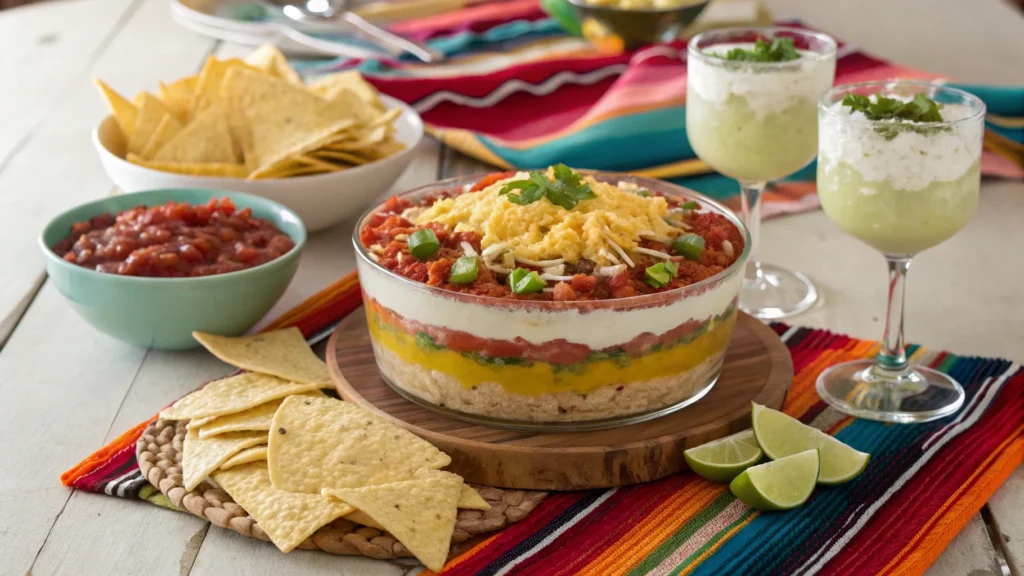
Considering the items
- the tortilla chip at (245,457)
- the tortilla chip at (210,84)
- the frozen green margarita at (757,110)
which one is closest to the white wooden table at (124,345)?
the tortilla chip at (245,457)

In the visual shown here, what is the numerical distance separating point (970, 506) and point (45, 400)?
2072 mm

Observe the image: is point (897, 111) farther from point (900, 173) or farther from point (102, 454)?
point (102, 454)

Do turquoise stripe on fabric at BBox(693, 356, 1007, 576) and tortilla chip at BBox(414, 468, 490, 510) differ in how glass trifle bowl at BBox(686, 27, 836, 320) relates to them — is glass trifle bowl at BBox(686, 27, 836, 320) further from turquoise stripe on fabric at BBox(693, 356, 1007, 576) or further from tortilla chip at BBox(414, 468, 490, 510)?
tortilla chip at BBox(414, 468, 490, 510)

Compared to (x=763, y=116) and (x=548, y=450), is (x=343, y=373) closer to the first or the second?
(x=548, y=450)

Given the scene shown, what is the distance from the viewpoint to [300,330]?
9.76 ft

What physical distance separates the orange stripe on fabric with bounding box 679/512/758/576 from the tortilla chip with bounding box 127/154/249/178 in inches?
75.5

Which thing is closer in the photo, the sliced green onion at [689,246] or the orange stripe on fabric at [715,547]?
the orange stripe on fabric at [715,547]

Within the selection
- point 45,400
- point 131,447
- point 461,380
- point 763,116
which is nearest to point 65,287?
point 45,400

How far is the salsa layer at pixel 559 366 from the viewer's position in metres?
2.28

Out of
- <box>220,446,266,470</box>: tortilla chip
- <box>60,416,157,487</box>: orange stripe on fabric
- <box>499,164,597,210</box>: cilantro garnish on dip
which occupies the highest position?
<box>499,164,597,210</box>: cilantro garnish on dip

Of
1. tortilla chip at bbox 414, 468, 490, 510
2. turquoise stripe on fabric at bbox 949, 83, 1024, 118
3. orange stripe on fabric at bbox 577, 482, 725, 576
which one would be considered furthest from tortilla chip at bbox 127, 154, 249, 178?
turquoise stripe on fabric at bbox 949, 83, 1024, 118

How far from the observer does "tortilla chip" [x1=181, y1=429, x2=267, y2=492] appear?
220 centimetres

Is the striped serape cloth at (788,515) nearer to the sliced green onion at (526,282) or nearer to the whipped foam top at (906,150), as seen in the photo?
the sliced green onion at (526,282)

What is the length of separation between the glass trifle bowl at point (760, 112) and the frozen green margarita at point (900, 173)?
528 millimetres
